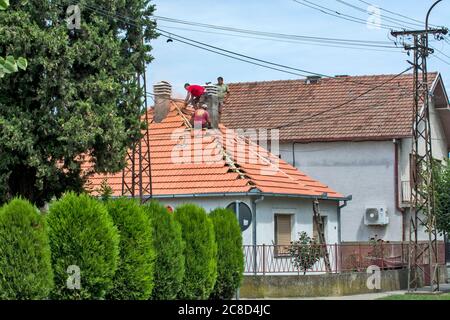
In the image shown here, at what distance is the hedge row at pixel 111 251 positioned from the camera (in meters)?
16.6

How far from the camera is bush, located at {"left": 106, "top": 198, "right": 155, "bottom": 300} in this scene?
1906 centimetres

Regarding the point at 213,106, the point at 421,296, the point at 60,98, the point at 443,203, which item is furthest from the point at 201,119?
the point at 443,203

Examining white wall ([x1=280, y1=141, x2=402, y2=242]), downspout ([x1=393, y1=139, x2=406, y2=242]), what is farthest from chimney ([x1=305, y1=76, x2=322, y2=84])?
downspout ([x1=393, y1=139, x2=406, y2=242])

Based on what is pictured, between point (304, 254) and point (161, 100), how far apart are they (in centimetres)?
881

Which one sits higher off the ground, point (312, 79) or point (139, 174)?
point (312, 79)

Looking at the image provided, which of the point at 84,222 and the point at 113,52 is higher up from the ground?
the point at 113,52

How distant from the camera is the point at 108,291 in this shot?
61.3 ft

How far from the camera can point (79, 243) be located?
1764 cm

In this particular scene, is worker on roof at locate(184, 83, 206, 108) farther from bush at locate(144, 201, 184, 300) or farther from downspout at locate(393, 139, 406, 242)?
bush at locate(144, 201, 184, 300)

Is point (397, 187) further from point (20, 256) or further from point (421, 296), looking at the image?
point (20, 256)
